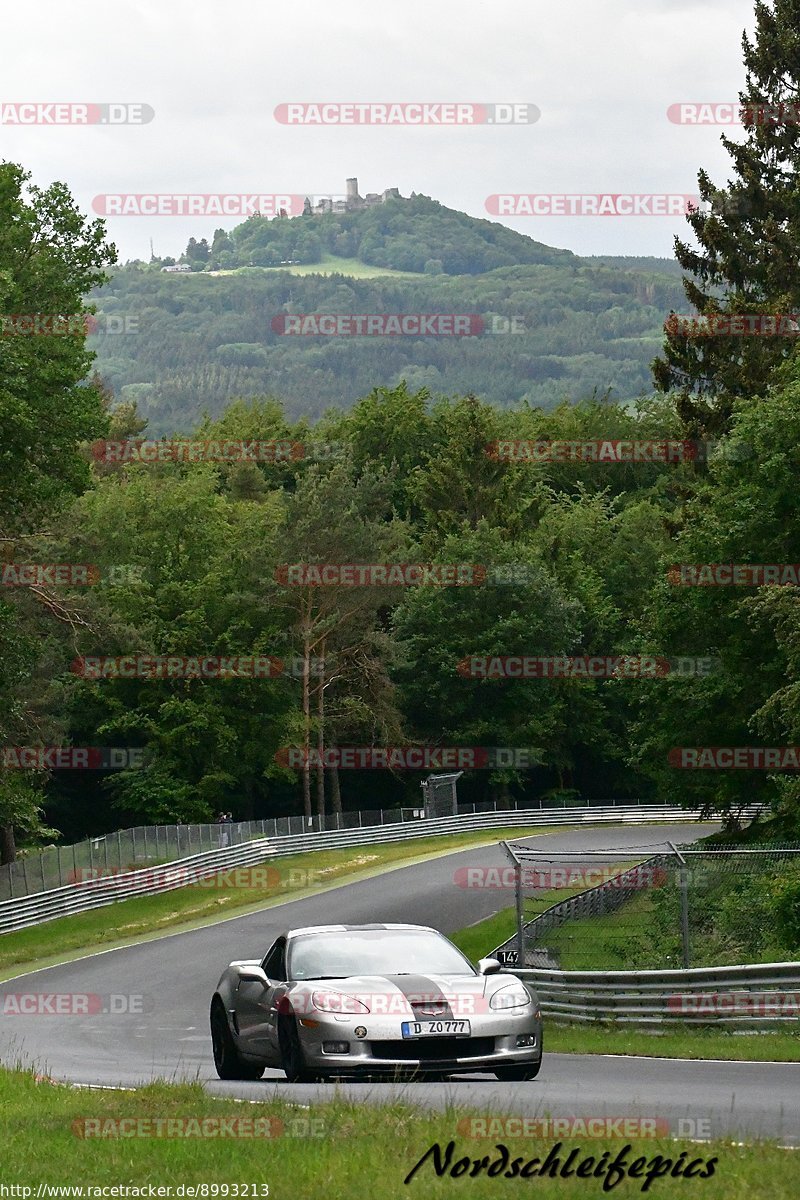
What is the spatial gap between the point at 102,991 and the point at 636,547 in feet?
218

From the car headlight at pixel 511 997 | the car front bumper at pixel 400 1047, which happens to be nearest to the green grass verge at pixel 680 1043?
the car headlight at pixel 511 997

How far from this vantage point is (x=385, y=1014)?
12.6 meters

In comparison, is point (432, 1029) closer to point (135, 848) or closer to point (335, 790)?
point (135, 848)

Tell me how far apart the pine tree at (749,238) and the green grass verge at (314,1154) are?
42.8 metres

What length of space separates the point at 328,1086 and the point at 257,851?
4590cm

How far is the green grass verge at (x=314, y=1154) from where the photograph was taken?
7590 millimetres

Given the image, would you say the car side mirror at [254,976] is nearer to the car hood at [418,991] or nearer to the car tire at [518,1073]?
the car hood at [418,991]

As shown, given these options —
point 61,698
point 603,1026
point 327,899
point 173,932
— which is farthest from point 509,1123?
point 61,698

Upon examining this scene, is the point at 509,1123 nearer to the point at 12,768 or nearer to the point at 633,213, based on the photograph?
the point at 633,213

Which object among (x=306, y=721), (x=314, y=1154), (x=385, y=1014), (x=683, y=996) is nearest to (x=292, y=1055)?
(x=385, y=1014)

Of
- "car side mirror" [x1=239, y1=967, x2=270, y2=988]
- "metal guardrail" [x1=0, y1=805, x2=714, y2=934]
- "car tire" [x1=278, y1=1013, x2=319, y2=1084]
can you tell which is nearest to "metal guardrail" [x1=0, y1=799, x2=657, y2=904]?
"metal guardrail" [x1=0, y1=805, x2=714, y2=934]

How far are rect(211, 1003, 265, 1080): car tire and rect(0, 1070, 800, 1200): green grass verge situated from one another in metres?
3.54

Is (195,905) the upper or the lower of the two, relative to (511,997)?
lower

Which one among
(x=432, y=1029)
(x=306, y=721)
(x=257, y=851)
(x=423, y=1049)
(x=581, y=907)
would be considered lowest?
(x=257, y=851)
